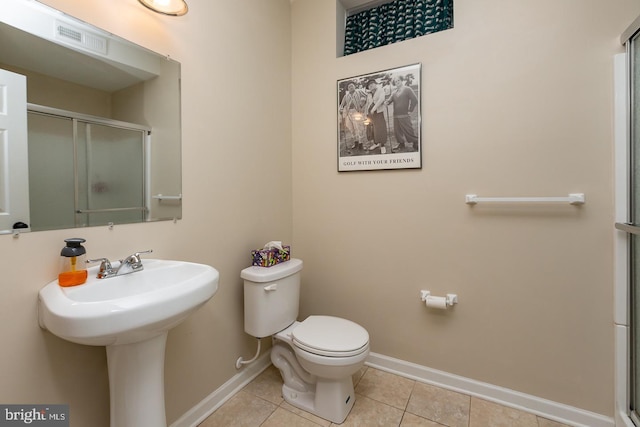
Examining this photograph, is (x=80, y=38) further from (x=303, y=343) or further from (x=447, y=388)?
(x=447, y=388)

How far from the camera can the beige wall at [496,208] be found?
54.5 inches

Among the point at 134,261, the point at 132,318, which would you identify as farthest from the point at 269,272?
the point at 132,318

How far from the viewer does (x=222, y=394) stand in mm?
1593

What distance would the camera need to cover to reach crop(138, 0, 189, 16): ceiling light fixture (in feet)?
3.77

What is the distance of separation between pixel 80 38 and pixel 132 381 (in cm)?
121

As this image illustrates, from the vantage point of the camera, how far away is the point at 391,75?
1772mm

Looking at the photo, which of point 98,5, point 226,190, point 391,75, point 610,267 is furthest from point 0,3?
point 610,267

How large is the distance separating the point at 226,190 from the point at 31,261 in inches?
33.4

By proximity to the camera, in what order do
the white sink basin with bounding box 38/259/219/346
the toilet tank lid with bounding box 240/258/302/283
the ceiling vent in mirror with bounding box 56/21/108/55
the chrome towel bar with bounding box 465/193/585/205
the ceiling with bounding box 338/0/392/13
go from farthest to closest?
1. the ceiling with bounding box 338/0/392/13
2. the toilet tank lid with bounding box 240/258/302/283
3. the chrome towel bar with bounding box 465/193/585/205
4. the ceiling vent in mirror with bounding box 56/21/108/55
5. the white sink basin with bounding box 38/259/219/346

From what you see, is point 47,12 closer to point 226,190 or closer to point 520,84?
point 226,190

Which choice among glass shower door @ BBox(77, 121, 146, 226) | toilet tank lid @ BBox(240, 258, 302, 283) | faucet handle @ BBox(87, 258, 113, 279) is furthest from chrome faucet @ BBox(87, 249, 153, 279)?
toilet tank lid @ BBox(240, 258, 302, 283)

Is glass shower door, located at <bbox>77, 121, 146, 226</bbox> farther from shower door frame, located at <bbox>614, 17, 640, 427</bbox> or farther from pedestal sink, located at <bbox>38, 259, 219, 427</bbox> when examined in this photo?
shower door frame, located at <bbox>614, 17, 640, 427</bbox>

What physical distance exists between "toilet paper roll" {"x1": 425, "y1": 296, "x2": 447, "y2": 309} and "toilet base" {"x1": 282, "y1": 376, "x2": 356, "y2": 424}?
62 cm
